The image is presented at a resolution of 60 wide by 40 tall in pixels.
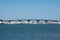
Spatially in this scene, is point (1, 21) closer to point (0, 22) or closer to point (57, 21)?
point (0, 22)

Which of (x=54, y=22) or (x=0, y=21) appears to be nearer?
(x=0, y=21)

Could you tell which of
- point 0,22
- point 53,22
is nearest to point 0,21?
point 0,22

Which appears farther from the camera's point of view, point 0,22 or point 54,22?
point 54,22

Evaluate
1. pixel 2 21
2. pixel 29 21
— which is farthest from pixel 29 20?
pixel 2 21

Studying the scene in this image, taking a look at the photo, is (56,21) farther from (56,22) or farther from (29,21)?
(29,21)

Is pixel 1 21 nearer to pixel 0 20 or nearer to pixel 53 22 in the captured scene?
pixel 0 20

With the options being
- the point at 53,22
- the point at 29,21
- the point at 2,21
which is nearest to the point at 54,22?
the point at 53,22

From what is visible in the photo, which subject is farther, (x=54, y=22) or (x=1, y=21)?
(x=54, y=22)
